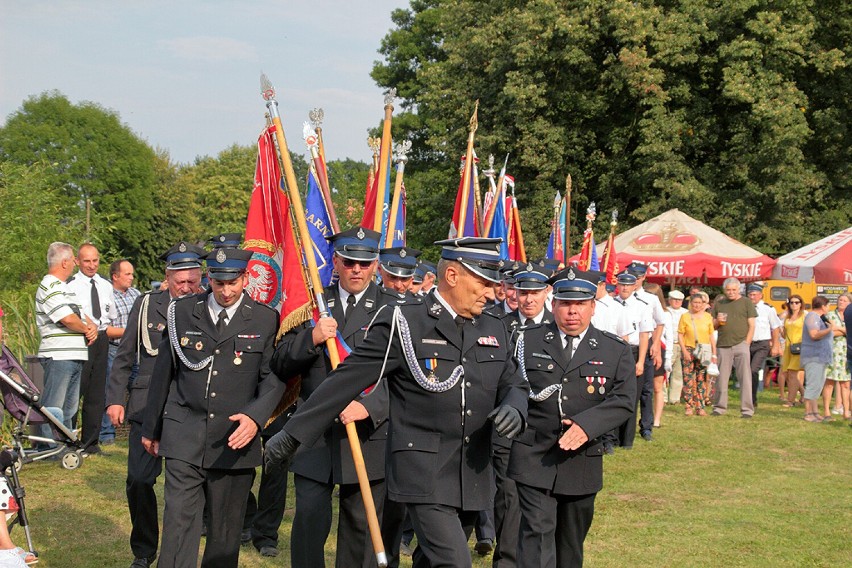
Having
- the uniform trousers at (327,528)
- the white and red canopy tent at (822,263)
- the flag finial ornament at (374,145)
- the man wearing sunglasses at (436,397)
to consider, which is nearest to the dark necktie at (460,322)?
the man wearing sunglasses at (436,397)

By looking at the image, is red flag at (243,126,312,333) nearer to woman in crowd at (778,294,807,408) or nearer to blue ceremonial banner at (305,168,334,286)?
blue ceremonial banner at (305,168,334,286)

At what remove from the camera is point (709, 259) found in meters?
21.9

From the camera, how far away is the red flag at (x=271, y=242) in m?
7.67

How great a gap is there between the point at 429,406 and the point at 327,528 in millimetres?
1537

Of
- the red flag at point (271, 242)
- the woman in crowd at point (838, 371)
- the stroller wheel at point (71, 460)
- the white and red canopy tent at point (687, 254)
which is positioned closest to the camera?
the red flag at point (271, 242)

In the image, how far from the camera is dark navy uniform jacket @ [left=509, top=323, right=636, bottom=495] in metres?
6.30

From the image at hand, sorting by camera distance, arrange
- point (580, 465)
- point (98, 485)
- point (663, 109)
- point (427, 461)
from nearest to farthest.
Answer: point (427, 461)
point (580, 465)
point (98, 485)
point (663, 109)

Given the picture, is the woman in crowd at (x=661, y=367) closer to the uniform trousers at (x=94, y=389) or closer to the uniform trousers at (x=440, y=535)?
the uniform trousers at (x=94, y=389)

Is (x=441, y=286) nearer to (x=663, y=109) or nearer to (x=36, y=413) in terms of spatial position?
(x=36, y=413)

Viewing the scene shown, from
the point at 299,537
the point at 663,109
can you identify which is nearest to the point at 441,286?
the point at 299,537

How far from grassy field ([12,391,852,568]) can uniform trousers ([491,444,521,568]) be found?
0.72 m

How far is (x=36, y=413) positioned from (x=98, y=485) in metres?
1.40

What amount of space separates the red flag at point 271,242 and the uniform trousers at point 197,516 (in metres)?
1.45

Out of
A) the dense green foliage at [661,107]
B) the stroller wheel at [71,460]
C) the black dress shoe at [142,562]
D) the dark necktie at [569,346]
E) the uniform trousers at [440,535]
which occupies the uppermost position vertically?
the dense green foliage at [661,107]
